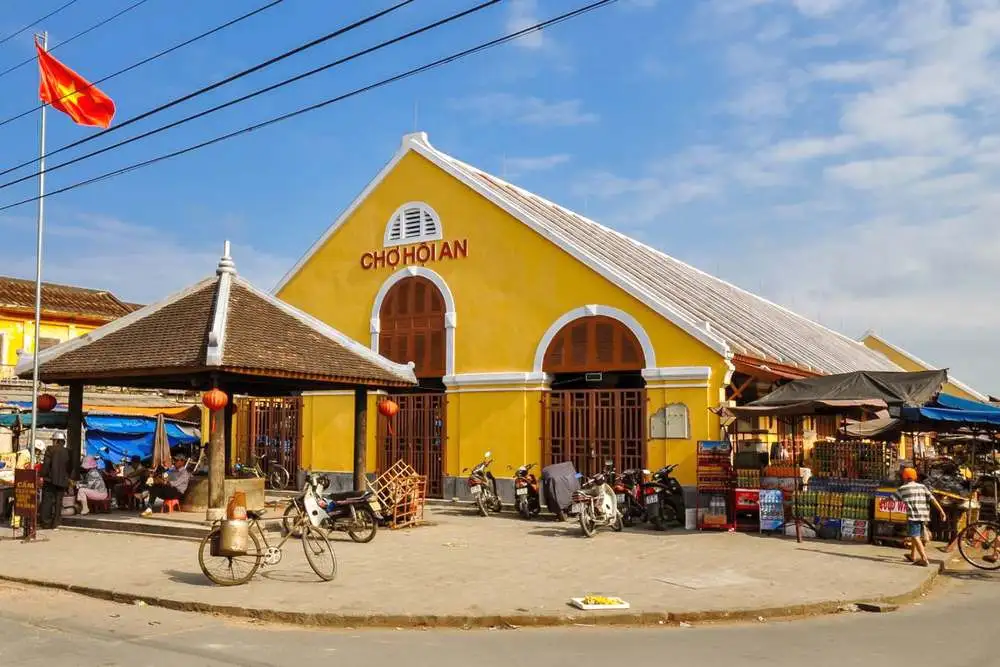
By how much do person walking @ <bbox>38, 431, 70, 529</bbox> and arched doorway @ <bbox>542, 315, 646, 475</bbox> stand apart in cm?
991

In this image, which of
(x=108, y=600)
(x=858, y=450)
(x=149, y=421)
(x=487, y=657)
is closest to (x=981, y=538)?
(x=858, y=450)

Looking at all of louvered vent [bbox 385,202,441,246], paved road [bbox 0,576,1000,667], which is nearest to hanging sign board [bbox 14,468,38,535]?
paved road [bbox 0,576,1000,667]

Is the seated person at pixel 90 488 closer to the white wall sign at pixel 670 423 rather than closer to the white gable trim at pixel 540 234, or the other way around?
the white gable trim at pixel 540 234

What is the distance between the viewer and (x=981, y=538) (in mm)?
13500

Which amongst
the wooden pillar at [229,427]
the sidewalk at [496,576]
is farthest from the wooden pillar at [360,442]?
the wooden pillar at [229,427]

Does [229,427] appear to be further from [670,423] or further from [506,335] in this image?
[670,423]

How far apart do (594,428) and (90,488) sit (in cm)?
1050

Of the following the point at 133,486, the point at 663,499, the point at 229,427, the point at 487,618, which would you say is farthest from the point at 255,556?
the point at 229,427

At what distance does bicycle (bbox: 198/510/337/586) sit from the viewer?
35.4 ft

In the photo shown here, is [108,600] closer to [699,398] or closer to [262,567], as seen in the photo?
[262,567]

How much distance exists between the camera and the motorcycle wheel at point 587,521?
16.0m

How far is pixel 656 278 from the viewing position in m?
24.6

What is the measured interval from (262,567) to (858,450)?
12.5 m

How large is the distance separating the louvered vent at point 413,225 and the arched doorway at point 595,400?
15.0 feet
